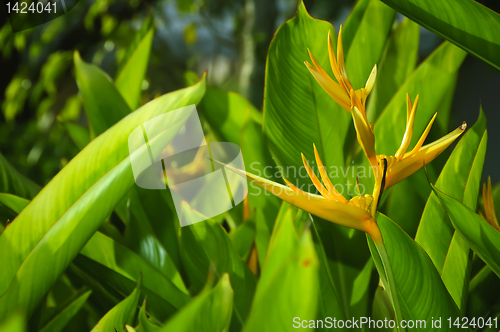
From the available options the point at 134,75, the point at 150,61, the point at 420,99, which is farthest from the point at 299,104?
the point at 150,61

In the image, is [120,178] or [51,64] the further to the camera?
[51,64]

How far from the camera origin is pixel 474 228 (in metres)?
0.19

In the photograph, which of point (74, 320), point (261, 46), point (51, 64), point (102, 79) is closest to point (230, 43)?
point (261, 46)

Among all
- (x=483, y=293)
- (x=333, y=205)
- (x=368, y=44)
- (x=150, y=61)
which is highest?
(x=150, y=61)

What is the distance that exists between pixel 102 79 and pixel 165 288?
0.69ft

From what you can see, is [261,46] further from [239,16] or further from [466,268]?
[466,268]

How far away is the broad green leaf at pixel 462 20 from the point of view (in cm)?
21

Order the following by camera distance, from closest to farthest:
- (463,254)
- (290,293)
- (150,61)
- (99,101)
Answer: (290,293)
(463,254)
(99,101)
(150,61)

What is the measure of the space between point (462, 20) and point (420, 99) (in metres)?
0.10

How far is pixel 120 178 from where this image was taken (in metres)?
0.21

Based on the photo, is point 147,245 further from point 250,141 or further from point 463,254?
point 463,254

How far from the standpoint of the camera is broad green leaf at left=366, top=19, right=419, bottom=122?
13.6 inches

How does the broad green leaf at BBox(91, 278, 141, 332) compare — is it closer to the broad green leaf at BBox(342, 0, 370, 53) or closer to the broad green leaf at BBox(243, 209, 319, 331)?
the broad green leaf at BBox(243, 209, 319, 331)

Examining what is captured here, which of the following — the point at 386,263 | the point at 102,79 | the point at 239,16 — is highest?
the point at 239,16
